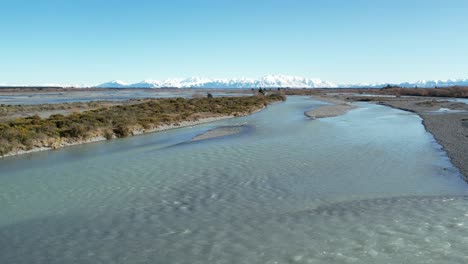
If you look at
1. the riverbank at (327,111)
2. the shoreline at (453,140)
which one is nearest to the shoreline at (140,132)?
the riverbank at (327,111)

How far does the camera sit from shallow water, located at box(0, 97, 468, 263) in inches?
342

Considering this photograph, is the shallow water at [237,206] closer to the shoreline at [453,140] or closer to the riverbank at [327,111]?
the shoreline at [453,140]

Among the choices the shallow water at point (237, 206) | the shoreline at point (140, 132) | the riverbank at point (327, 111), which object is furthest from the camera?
the riverbank at point (327, 111)

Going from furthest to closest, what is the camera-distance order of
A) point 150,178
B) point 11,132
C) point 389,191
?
point 11,132 → point 150,178 → point 389,191

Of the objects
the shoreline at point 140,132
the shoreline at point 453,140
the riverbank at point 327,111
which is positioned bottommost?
the shoreline at point 140,132

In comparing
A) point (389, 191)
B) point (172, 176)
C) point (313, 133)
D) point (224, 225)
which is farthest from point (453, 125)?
point (224, 225)

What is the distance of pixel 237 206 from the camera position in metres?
11.8

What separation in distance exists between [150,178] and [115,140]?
1265 centimetres

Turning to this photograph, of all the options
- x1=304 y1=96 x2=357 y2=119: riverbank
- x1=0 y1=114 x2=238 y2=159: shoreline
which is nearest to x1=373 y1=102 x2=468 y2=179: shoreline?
x1=304 y1=96 x2=357 y2=119: riverbank

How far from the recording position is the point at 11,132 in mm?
23359

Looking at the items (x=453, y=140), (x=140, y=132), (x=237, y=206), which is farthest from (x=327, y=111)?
(x=237, y=206)

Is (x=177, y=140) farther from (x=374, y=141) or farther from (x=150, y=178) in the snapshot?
(x=374, y=141)

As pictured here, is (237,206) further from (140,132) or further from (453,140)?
(140,132)

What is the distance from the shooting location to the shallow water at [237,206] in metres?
8.70
